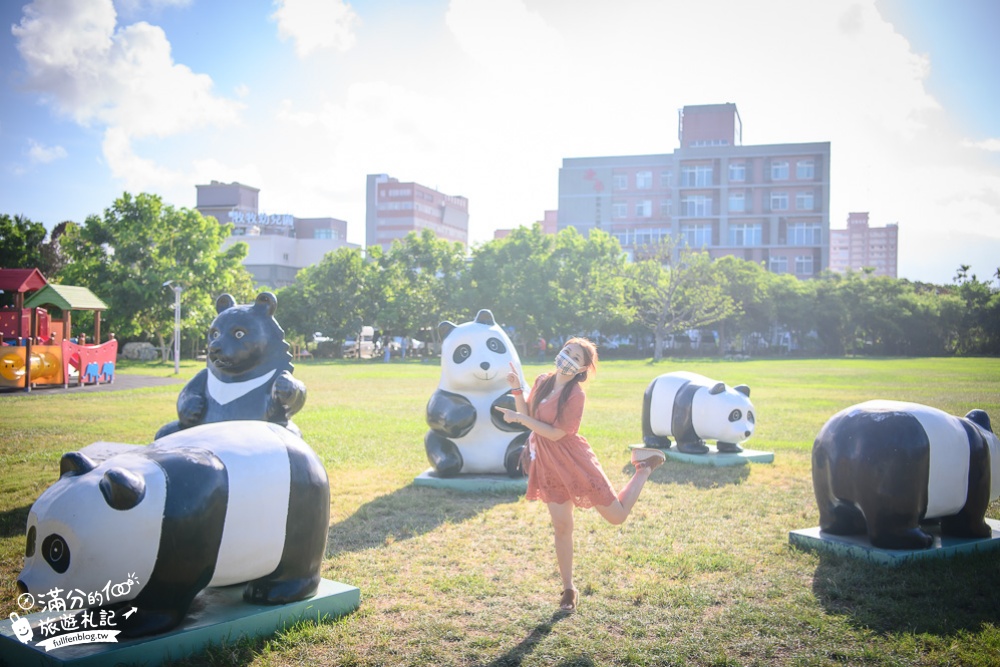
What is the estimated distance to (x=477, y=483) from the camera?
808 cm

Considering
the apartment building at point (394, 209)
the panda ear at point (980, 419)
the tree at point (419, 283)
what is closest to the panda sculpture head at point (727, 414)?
the panda ear at point (980, 419)

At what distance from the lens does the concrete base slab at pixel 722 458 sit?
9.58 metres

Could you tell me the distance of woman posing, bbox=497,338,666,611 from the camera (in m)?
4.69

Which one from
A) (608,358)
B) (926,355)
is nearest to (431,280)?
(608,358)

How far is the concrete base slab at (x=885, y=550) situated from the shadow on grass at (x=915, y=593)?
49 millimetres

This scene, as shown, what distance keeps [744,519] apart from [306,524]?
4432mm

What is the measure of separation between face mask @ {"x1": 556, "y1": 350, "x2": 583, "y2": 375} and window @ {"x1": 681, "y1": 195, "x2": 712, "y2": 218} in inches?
2549

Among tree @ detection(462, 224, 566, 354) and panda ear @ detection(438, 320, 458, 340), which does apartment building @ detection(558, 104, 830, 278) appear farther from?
panda ear @ detection(438, 320, 458, 340)

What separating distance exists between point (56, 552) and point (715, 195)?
222 ft

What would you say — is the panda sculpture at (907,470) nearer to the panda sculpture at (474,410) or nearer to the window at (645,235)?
the panda sculpture at (474,410)

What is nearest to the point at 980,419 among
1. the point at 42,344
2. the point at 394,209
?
the point at 42,344

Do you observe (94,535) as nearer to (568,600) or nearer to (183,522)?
(183,522)

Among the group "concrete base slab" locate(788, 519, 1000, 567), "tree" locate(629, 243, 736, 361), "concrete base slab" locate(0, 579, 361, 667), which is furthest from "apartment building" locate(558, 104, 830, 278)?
"concrete base slab" locate(0, 579, 361, 667)

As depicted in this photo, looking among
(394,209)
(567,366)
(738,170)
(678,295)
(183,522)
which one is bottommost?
(183,522)
